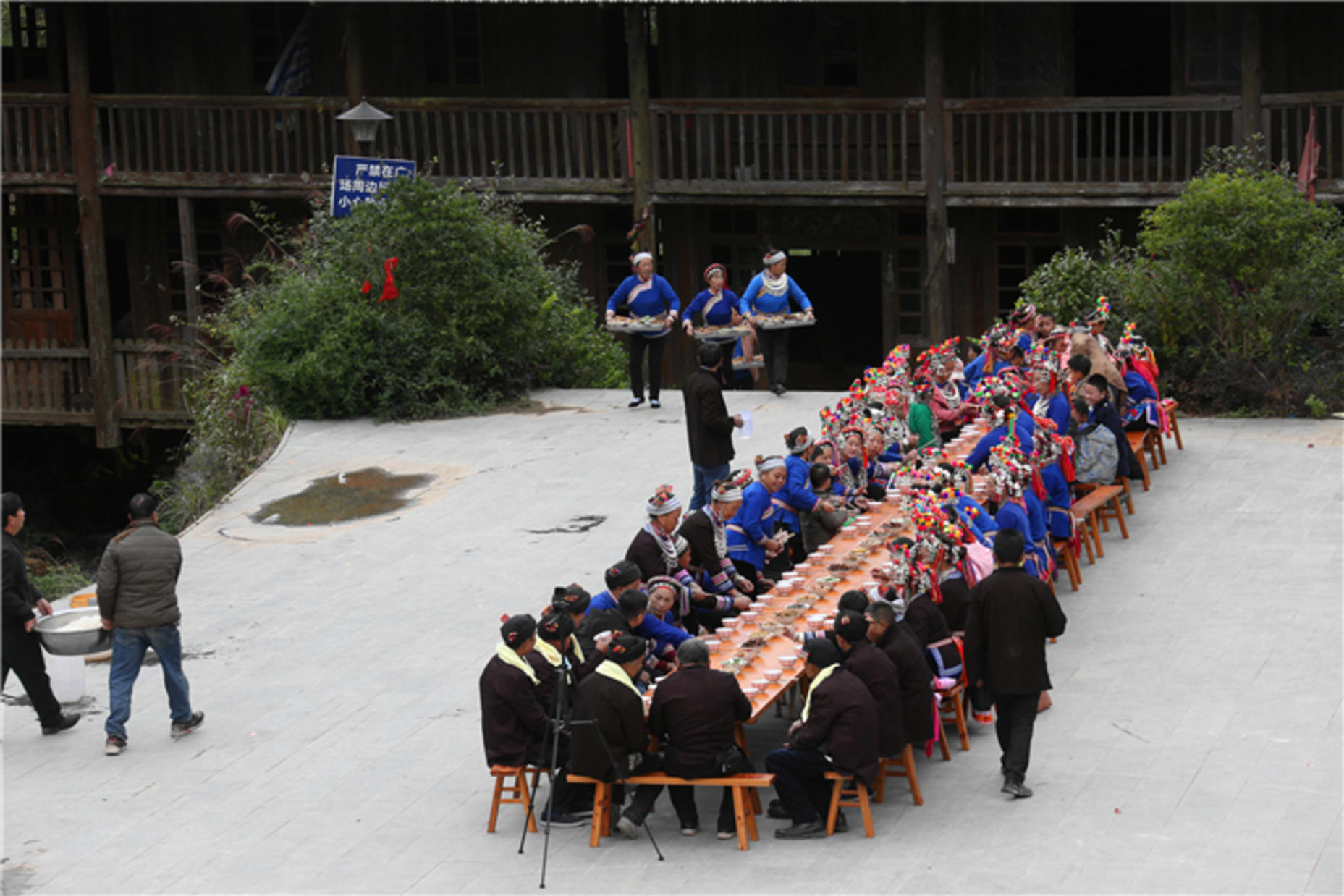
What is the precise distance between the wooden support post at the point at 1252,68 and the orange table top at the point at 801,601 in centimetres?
987

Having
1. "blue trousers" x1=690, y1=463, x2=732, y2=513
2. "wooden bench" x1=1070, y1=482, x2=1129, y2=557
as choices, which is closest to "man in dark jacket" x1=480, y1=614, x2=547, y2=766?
"blue trousers" x1=690, y1=463, x2=732, y2=513

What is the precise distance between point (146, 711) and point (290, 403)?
802cm

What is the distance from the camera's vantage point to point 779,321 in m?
18.0

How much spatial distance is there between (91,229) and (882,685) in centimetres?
1722

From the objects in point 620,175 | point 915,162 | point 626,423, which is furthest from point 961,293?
point 626,423

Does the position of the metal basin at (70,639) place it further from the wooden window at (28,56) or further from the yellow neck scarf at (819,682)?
the wooden window at (28,56)

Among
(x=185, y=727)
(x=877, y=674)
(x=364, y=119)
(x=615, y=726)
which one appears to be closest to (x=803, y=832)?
(x=877, y=674)

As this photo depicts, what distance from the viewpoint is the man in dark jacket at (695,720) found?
8.97 metres

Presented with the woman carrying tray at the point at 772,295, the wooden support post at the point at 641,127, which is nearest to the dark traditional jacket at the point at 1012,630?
the woman carrying tray at the point at 772,295

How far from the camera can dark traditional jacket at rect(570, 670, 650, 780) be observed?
9016 millimetres

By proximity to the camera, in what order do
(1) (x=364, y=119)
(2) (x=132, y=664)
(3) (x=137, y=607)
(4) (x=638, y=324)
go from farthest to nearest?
(1) (x=364, y=119) < (4) (x=638, y=324) < (2) (x=132, y=664) < (3) (x=137, y=607)

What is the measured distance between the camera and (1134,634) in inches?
474

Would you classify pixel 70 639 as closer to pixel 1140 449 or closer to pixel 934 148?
pixel 1140 449

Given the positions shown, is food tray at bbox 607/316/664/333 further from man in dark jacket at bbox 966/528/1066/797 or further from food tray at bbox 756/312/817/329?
man in dark jacket at bbox 966/528/1066/797
